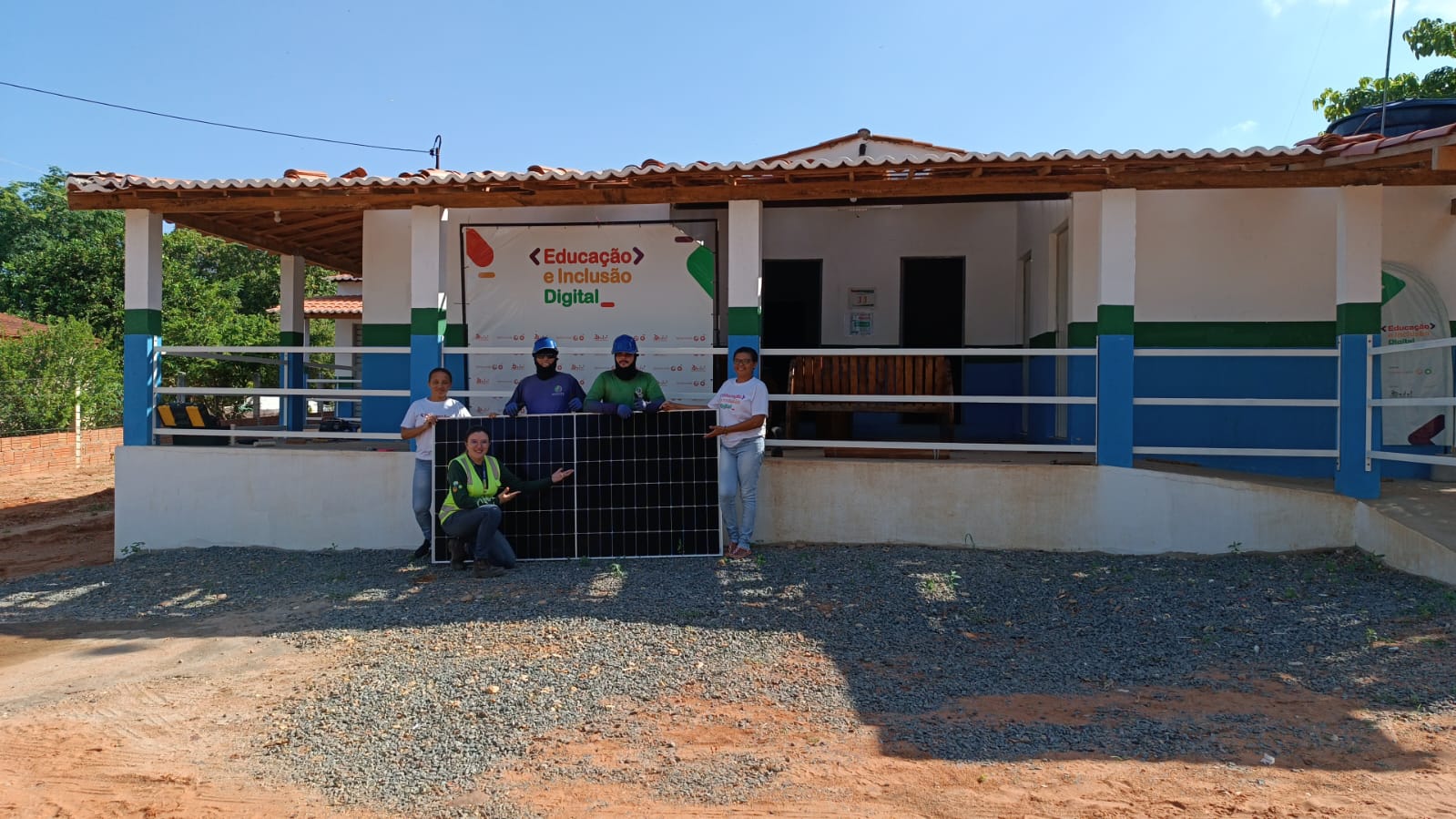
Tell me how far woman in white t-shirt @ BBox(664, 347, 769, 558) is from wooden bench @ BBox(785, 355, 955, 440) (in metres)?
1.21

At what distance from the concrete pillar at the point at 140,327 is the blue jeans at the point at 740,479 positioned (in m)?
5.33

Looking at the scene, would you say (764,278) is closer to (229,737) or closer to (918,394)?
(918,394)

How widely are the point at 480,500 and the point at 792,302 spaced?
5.77 m

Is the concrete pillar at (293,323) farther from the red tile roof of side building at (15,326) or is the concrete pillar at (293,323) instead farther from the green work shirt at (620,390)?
the red tile roof of side building at (15,326)

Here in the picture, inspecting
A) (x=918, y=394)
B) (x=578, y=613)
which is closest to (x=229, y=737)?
(x=578, y=613)

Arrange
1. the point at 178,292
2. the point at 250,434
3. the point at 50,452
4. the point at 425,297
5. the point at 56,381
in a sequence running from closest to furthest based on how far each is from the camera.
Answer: the point at 425,297, the point at 250,434, the point at 50,452, the point at 56,381, the point at 178,292

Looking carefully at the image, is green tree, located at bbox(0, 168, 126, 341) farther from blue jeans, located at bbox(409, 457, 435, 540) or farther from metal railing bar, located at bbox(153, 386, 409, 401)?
blue jeans, located at bbox(409, 457, 435, 540)

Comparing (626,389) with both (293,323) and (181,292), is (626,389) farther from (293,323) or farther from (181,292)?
(181,292)

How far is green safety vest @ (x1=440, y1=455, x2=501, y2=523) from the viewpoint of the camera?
7086mm

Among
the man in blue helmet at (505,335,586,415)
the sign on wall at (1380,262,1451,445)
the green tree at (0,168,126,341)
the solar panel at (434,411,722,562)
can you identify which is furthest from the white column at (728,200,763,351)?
the green tree at (0,168,126,341)

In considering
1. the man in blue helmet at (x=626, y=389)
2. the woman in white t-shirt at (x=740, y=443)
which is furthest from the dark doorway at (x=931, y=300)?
the man in blue helmet at (x=626, y=389)

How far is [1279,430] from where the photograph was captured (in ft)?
29.5

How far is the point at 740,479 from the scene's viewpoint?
7.53 meters

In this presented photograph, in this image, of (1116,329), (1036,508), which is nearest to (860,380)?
(1036,508)
